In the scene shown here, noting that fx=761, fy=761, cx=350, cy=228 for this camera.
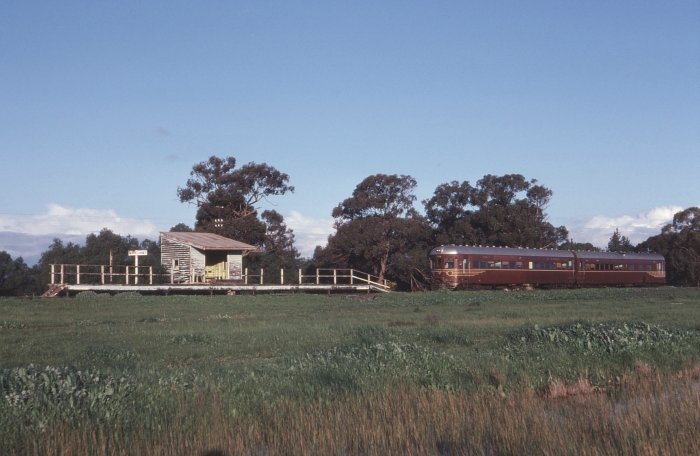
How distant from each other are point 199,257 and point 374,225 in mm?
18954

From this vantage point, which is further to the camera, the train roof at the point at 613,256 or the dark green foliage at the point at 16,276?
the train roof at the point at 613,256

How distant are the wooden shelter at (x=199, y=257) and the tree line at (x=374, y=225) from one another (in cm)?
683

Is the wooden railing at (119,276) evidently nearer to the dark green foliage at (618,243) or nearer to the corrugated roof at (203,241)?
the corrugated roof at (203,241)

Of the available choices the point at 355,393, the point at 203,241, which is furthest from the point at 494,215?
the point at 355,393

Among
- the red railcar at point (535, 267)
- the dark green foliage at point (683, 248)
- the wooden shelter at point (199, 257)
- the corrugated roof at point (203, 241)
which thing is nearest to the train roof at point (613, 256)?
the red railcar at point (535, 267)

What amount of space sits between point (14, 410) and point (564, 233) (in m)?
74.4

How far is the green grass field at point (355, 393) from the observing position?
8672mm

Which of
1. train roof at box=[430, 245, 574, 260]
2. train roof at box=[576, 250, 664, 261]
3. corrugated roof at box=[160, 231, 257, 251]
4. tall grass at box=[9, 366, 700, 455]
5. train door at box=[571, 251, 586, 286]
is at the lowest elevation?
tall grass at box=[9, 366, 700, 455]

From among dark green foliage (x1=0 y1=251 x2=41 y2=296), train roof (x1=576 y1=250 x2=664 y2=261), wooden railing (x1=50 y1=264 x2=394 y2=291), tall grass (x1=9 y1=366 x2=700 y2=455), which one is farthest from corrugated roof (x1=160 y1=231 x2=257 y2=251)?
tall grass (x1=9 y1=366 x2=700 y2=455)

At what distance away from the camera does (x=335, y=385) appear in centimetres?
1162

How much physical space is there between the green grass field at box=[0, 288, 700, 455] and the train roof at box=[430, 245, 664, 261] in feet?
112

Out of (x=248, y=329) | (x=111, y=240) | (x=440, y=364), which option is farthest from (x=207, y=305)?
(x=111, y=240)

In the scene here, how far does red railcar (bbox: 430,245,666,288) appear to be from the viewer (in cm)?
5494

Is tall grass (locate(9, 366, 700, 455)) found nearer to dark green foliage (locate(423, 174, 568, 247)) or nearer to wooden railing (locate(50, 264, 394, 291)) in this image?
wooden railing (locate(50, 264, 394, 291))
